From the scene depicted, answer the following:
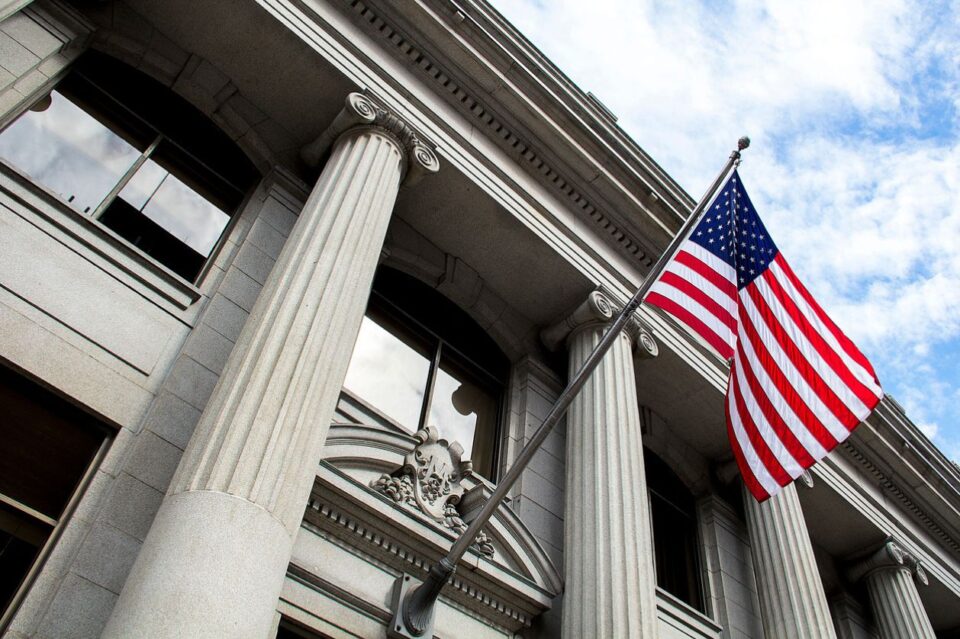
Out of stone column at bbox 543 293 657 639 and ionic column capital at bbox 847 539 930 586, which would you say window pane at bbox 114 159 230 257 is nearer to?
stone column at bbox 543 293 657 639

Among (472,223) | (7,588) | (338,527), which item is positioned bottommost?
(7,588)

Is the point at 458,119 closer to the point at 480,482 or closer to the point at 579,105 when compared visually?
the point at 579,105

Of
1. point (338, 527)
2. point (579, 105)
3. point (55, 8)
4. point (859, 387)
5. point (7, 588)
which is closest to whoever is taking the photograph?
point (7, 588)

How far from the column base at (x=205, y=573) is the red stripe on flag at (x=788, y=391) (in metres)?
5.46

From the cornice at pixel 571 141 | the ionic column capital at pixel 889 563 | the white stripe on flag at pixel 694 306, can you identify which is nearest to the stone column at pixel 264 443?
the cornice at pixel 571 141

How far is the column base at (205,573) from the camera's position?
16.0 ft

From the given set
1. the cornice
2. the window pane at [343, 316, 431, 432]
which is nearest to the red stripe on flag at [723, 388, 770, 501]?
the window pane at [343, 316, 431, 432]

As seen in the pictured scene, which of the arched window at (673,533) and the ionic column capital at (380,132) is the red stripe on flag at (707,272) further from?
the arched window at (673,533)

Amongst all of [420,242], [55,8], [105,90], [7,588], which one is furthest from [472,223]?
[7,588]

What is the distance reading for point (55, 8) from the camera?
9312 millimetres

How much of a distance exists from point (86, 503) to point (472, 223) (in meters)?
6.99

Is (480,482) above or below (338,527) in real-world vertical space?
above

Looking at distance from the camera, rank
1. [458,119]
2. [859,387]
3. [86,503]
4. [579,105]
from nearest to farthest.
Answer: [86,503] < [859,387] < [458,119] < [579,105]

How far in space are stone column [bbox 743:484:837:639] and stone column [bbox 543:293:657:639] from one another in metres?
3.21
